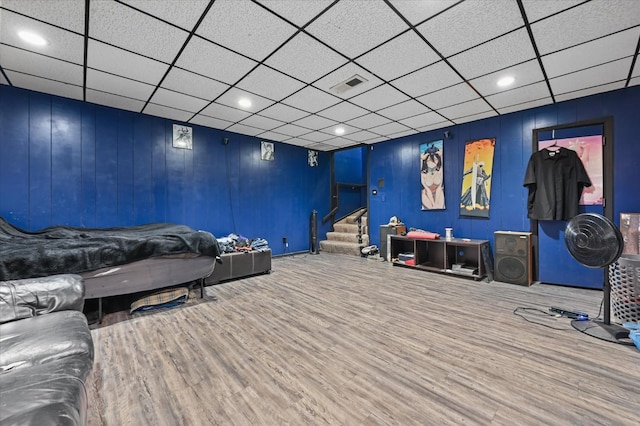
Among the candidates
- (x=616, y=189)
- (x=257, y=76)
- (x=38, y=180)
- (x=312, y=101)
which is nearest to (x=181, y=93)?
(x=257, y=76)

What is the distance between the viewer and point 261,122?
4.91m

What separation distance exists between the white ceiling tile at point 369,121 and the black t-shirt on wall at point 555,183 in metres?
2.52

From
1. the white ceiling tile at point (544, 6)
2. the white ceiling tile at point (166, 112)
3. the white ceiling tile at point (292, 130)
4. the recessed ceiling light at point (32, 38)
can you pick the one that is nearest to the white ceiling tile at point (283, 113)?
the white ceiling tile at point (292, 130)

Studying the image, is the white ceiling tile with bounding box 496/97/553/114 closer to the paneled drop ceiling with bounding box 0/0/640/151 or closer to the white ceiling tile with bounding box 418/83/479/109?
the paneled drop ceiling with bounding box 0/0/640/151

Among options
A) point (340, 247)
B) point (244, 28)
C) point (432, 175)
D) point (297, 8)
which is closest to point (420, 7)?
point (297, 8)

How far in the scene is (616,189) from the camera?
3650 millimetres

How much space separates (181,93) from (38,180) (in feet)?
7.68

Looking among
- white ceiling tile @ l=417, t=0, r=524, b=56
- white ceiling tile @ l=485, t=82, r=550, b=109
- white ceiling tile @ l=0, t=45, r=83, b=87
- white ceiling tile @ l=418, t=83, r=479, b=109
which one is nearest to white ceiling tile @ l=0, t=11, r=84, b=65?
white ceiling tile @ l=0, t=45, r=83, b=87

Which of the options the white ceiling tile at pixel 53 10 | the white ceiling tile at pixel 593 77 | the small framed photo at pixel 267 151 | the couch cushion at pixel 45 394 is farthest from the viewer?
the small framed photo at pixel 267 151

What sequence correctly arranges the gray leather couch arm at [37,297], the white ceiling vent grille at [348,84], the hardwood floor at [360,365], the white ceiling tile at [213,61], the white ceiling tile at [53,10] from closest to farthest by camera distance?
the hardwood floor at [360,365]
the gray leather couch arm at [37,297]
the white ceiling tile at [53,10]
the white ceiling tile at [213,61]
the white ceiling vent grille at [348,84]

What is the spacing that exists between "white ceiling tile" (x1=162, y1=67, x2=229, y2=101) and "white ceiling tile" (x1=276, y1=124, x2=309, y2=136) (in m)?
1.67

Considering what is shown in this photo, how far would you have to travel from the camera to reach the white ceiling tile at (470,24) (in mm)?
2098

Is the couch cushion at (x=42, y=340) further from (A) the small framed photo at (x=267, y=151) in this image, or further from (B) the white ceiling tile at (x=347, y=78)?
(A) the small framed photo at (x=267, y=151)

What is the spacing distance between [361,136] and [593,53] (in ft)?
12.4
